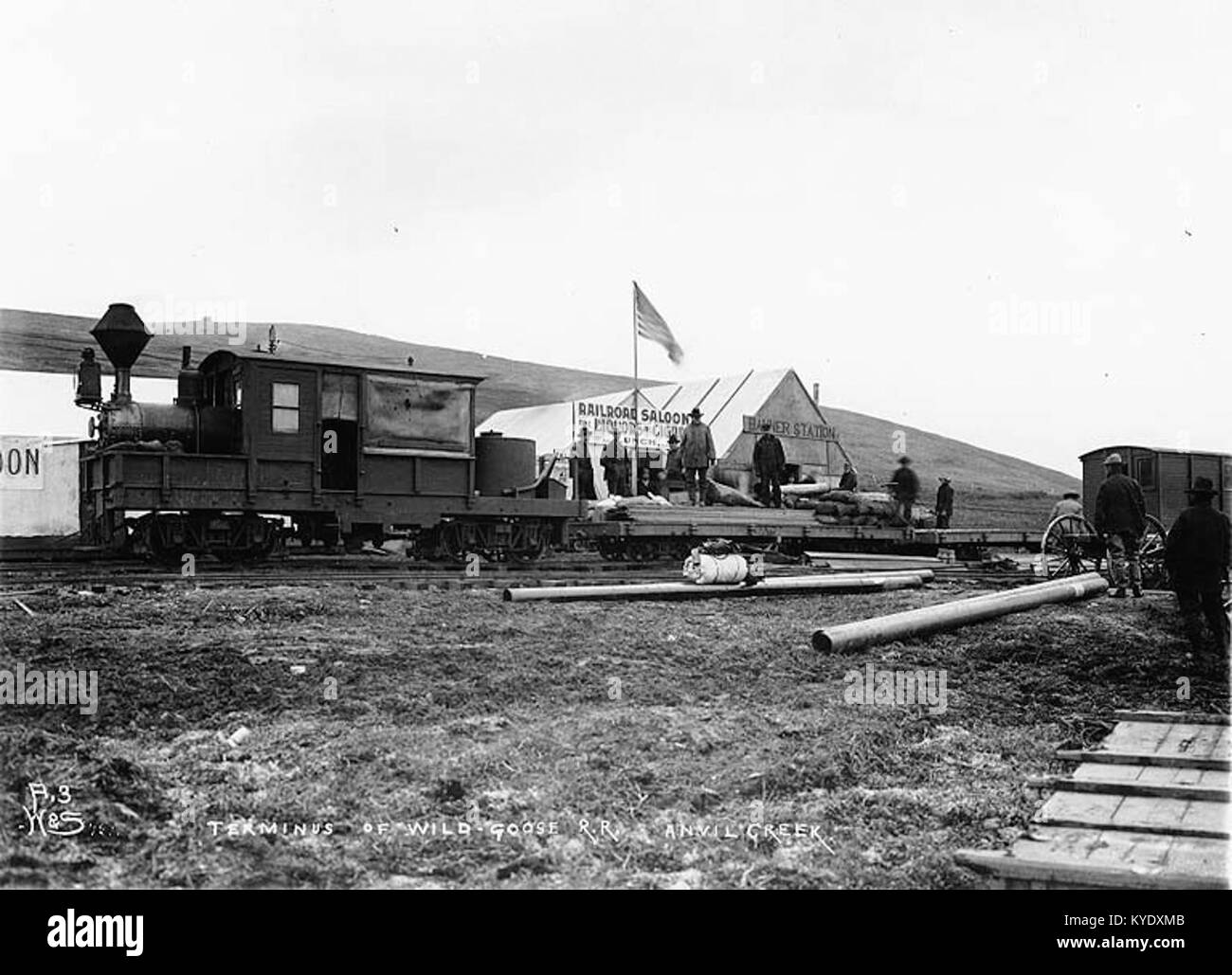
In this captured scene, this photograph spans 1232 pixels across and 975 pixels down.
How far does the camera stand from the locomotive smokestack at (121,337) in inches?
440

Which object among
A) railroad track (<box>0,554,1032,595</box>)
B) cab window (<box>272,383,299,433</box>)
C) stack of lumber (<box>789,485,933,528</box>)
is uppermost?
cab window (<box>272,383,299,433</box>)

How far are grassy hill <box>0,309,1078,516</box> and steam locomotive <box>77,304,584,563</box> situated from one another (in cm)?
1139

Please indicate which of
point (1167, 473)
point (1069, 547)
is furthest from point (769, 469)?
point (1069, 547)

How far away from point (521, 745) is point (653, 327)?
17208 mm

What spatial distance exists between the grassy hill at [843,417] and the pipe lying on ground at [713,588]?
51.5 ft

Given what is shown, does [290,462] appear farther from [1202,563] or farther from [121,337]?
[1202,563]

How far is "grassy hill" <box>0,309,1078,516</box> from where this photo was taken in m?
31.0

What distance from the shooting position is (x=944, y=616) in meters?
8.41

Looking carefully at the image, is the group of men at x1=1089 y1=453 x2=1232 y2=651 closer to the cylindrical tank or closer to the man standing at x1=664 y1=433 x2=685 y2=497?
the cylindrical tank

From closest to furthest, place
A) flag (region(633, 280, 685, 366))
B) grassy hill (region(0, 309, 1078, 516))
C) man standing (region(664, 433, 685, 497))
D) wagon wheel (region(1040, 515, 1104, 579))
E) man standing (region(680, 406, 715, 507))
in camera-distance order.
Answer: wagon wheel (region(1040, 515, 1104, 579)), man standing (region(680, 406, 715, 507)), man standing (region(664, 433, 685, 497)), flag (region(633, 280, 685, 366)), grassy hill (region(0, 309, 1078, 516))

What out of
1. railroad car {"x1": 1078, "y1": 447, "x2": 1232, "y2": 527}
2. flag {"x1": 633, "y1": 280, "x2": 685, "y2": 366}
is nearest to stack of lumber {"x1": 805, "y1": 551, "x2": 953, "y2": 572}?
railroad car {"x1": 1078, "y1": 447, "x2": 1232, "y2": 527}

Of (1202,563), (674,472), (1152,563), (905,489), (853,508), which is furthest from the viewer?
(674,472)

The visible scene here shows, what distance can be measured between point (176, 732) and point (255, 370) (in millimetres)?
7174
